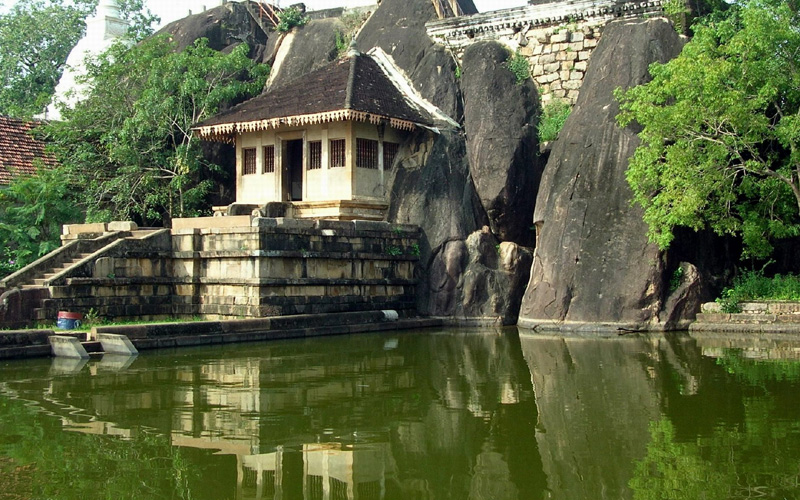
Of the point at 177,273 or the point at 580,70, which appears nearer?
the point at 177,273

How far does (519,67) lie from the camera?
72.0 ft

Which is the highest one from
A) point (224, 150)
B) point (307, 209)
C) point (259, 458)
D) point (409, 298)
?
point (224, 150)

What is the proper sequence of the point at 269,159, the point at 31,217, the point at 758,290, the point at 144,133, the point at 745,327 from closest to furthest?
the point at 745,327 → the point at 758,290 → the point at 31,217 → the point at 269,159 → the point at 144,133

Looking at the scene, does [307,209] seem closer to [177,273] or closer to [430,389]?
[177,273]

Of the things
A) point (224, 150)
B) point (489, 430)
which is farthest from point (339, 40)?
point (489, 430)

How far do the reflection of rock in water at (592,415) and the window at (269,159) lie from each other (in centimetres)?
994

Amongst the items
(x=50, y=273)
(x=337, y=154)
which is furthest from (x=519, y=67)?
(x=50, y=273)

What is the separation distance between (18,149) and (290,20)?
866 cm

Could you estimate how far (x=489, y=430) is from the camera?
25.7 ft

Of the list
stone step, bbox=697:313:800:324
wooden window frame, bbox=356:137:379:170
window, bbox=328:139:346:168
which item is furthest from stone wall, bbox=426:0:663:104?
stone step, bbox=697:313:800:324

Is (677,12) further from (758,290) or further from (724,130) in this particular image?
(758,290)

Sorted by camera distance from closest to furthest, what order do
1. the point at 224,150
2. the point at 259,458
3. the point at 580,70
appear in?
the point at 259,458, the point at 580,70, the point at 224,150

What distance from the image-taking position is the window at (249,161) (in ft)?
72.1

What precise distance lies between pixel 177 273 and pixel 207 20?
12331mm
